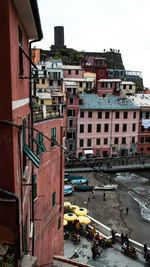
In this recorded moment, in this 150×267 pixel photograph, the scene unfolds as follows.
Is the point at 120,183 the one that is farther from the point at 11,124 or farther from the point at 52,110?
the point at 11,124

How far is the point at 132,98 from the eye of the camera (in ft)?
167

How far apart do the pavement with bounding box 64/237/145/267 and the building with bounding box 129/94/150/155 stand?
31.5 metres

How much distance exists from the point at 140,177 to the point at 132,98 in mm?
19080

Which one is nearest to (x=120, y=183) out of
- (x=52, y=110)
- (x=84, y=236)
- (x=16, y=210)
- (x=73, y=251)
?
(x=84, y=236)

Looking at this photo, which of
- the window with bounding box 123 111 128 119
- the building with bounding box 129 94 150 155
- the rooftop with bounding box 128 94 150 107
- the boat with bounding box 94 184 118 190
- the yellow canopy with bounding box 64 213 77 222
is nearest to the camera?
the yellow canopy with bounding box 64 213 77 222

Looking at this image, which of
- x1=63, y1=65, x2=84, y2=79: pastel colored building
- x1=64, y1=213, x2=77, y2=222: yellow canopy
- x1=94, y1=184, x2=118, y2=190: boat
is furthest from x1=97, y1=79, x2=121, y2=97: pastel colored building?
x1=64, y1=213, x2=77, y2=222: yellow canopy

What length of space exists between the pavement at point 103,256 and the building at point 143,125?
31.5 metres

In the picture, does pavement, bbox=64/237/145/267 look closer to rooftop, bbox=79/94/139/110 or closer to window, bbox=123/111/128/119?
rooftop, bbox=79/94/139/110

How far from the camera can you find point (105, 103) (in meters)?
47.4

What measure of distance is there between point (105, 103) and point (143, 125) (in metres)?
9.92

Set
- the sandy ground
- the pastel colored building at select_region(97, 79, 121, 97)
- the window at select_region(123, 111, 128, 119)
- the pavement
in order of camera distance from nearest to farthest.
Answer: the pavement → the sandy ground → the window at select_region(123, 111, 128, 119) → the pastel colored building at select_region(97, 79, 121, 97)

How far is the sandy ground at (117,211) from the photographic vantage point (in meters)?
25.2

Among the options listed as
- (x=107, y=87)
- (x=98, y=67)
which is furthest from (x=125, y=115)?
(x=98, y=67)

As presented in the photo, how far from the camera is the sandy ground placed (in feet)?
82.8
